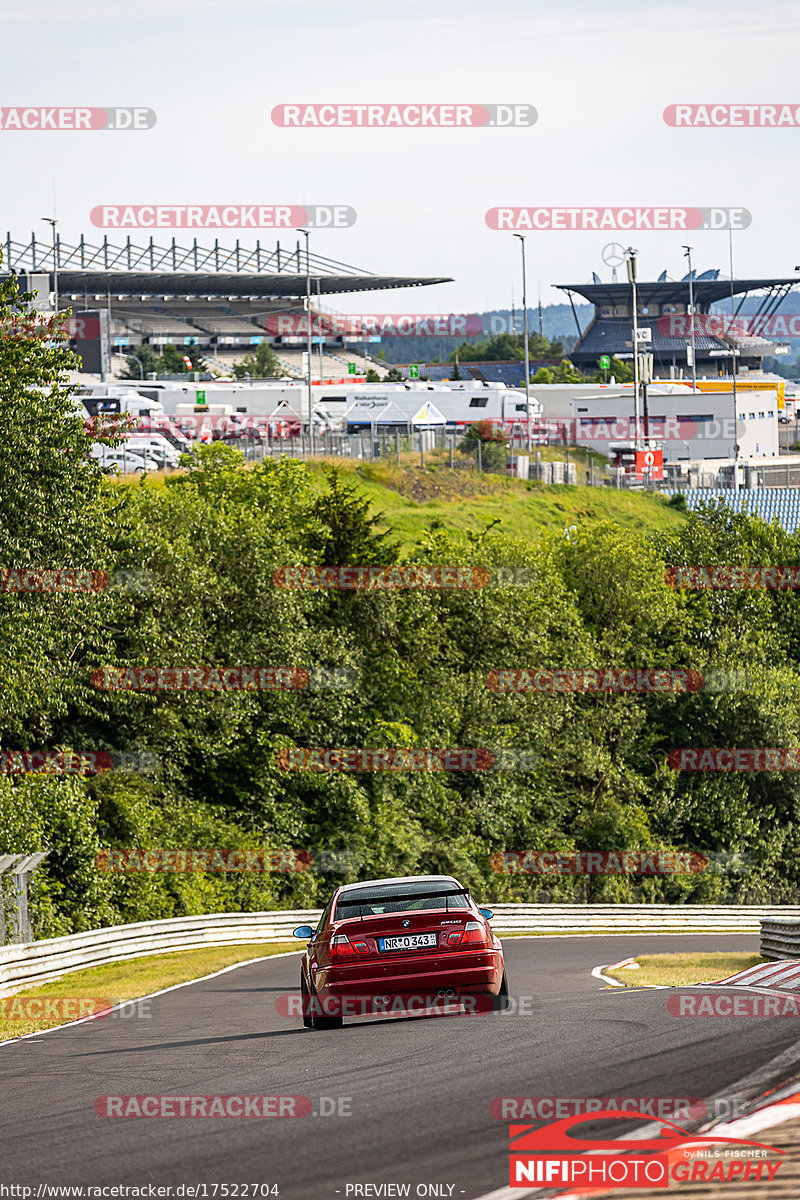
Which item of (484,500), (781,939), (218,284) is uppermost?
(218,284)

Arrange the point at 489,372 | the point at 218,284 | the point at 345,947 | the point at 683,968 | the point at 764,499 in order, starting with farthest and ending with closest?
1. the point at 489,372
2. the point at 218,284
3. the point at 764,499
4. the point at 683,968
5. the point at 345,947

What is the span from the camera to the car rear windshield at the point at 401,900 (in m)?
10.8

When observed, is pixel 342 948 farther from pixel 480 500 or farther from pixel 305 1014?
pixel 480 500

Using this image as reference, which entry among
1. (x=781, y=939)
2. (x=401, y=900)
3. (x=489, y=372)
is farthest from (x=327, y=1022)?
(x=489, y=372)

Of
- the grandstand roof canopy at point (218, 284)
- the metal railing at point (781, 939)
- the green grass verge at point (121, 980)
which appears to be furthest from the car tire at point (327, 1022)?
the grandstand roof canopy at point (218, 284)

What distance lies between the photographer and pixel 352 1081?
7.59 meters

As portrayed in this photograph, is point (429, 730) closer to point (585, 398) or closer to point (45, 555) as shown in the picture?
point (45, 555)

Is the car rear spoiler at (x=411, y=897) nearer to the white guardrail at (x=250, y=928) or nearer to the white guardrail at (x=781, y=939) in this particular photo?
the white guardrail at (x=781, y=939)

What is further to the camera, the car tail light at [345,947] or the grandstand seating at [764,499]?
the grandstand seating at [764,499]

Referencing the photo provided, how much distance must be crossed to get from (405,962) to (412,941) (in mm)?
166

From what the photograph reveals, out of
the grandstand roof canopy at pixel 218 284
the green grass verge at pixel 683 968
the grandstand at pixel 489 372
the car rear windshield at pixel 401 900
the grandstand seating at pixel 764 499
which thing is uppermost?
the grandstand roof canopy at pixel 218 284

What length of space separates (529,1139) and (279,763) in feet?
94.7

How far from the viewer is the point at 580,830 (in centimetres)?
3956

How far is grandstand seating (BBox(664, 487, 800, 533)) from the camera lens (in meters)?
64.3
